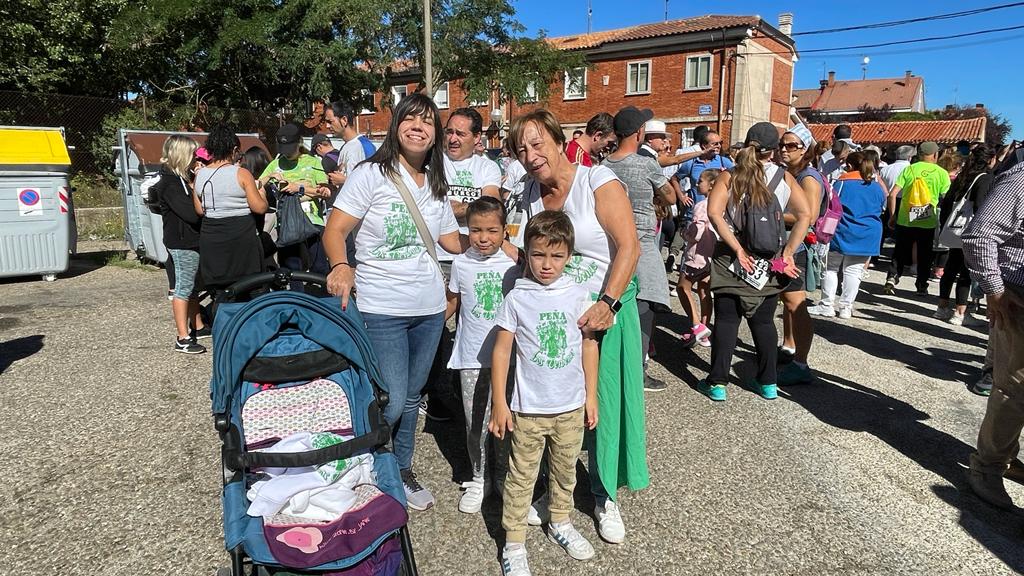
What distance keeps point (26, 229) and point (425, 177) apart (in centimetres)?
764

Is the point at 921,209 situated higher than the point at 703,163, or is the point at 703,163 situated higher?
the point at 703,163

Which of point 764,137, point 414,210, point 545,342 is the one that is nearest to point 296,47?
point 764,137

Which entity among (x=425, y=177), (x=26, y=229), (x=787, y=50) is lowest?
(x=26, y=229)

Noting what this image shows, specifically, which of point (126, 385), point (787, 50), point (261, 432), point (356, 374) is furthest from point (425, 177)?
point (787, 50)

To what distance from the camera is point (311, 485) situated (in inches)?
89.4

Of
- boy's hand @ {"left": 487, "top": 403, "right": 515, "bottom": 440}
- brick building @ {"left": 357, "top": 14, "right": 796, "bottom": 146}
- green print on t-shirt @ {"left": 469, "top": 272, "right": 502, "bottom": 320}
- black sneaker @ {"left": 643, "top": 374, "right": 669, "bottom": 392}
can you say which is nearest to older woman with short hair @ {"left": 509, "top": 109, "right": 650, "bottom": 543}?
green print on t-shirt @ {"left": 469, "top": 272, "right": 502, "bottom": 320}

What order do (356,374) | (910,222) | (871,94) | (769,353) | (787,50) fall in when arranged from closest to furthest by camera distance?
1. (356,374)
2. (769,353)
3. (910,222)
4. (787,50)
5. (871,94)

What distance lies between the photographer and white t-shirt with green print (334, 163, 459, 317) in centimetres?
278

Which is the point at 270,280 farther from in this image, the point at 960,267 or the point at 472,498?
the point at 960,267

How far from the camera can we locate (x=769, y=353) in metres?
4.51

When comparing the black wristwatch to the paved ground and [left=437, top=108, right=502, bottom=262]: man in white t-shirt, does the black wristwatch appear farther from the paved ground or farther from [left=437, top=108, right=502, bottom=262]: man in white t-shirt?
[left=437, top=108, right=502, bottom=262]: man in white t-shirt

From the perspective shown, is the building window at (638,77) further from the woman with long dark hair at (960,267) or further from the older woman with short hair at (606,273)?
the older woman with short hair at (606,273)

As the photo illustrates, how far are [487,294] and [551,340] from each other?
1.79 feet

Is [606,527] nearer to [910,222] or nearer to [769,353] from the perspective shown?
[769,353]
